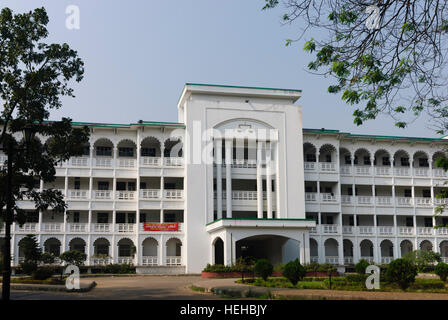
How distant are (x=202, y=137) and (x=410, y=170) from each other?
18.0 m

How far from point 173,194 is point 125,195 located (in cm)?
362

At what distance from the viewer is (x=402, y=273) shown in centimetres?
1716

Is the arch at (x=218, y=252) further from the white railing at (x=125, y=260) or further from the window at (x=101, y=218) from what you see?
the window at (x=101, y=218)

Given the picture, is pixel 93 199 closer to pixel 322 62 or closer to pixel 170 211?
pixel 170 211

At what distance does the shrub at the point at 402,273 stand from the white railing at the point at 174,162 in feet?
73.4

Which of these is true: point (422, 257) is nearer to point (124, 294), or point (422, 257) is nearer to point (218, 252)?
point (218, 252)

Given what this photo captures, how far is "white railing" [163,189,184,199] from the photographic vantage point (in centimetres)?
3706

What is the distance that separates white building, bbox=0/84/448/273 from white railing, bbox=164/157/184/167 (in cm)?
8

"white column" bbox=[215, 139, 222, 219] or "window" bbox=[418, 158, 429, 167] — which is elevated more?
"window" bbox=[418, 158, 429, 167]

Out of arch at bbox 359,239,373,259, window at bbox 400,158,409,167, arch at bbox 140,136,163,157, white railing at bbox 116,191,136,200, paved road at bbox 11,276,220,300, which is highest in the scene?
arch at bbox 140,136,163,157

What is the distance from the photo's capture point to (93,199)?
3694 cm

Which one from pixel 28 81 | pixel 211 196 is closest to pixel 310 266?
pixel 211 196

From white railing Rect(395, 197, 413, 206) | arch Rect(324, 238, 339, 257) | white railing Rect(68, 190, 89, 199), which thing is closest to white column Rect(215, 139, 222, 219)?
white railing Rect(68, 190, 89, 199)

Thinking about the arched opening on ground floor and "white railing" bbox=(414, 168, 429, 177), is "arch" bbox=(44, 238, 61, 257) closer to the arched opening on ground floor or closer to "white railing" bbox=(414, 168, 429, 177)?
the arched opening on ground floor
